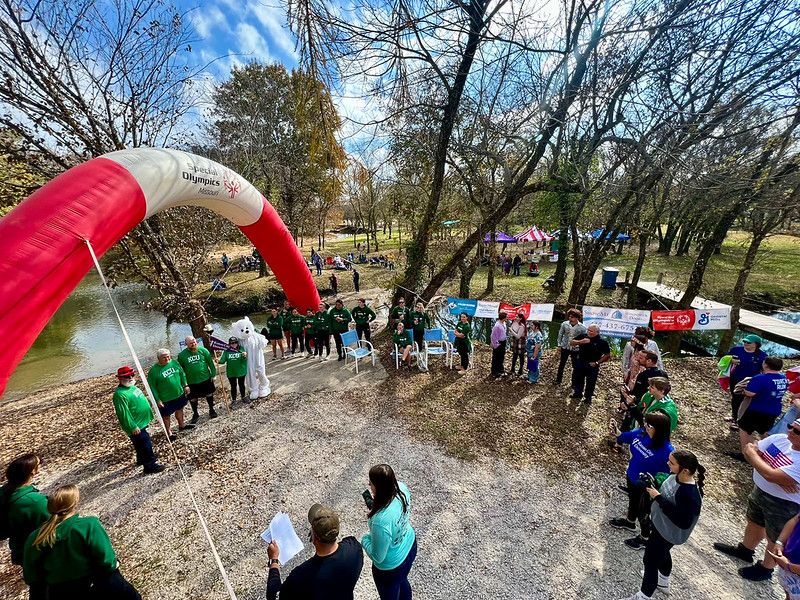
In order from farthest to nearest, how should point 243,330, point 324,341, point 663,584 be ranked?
point 324,341 → point 243,330 → point 663,584

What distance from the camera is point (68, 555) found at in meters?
2.47

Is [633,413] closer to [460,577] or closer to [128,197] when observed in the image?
[460,577]

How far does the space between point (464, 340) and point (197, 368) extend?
536cm

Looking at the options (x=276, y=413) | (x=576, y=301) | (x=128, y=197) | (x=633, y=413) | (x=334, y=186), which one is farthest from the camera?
(x=576, y=301)

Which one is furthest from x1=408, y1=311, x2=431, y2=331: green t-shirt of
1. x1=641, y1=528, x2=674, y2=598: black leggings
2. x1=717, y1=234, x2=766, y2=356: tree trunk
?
x1=717, y1=234, x2=766, y2=356: tree trunk

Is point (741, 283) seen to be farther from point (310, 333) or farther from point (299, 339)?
point (299, 339)

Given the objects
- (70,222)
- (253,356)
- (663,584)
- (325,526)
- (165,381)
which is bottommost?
(663,584)

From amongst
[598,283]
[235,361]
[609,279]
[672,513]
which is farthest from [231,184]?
[598,283]

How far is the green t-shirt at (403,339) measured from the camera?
8555mm

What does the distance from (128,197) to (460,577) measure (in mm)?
5341

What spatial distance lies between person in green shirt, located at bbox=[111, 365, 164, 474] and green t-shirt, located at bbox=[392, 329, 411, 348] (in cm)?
494

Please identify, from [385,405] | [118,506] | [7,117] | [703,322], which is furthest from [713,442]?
[7,117]

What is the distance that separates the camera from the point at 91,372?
1224 centimetres

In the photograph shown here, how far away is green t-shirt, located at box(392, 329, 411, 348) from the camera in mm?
8555
